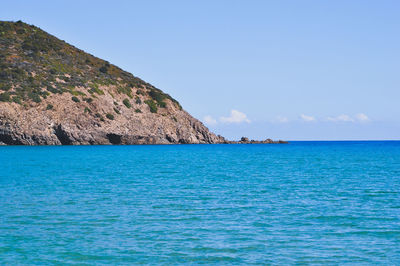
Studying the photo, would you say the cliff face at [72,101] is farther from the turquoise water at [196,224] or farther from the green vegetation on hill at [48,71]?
the turquoise water at [196,224]

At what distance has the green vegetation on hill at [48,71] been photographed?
9925 cm

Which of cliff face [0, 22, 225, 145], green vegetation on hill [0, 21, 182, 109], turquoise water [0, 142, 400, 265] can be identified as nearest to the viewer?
turquoise water [0, 142, 400, 265]

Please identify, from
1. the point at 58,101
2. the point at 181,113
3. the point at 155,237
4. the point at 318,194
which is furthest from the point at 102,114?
the point at 155,237

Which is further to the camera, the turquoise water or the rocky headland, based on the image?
the rocky headland

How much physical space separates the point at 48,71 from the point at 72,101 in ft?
41.3

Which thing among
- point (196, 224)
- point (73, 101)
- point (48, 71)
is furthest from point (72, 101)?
point (196, 224)

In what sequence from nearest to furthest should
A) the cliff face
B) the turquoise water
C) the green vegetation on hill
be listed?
1. the turquoise water
2. the cliff face
3. the green vegetation on hill

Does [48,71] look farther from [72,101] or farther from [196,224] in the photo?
[196,224]

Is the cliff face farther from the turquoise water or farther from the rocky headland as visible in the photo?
the turquoise water

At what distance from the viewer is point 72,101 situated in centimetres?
10181

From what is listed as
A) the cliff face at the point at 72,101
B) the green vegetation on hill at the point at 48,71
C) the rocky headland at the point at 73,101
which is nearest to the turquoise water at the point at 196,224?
the cliff face at the point at 72,101

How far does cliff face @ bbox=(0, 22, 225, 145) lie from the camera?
302 ft

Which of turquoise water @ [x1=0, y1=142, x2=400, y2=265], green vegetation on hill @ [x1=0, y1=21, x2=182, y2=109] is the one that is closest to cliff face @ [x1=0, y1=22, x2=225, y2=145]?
green vegetation on hill @ [x1=0, y1=21, x2=182, y2=109]

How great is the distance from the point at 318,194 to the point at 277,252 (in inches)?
556
